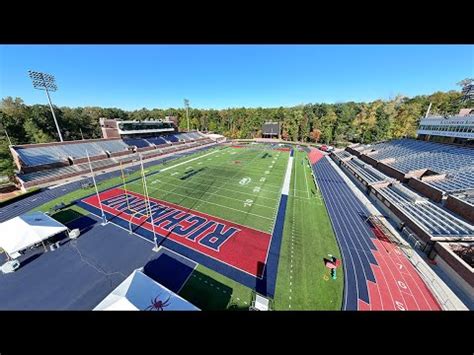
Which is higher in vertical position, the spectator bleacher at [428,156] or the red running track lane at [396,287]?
the spectator bleacher at [428,156]

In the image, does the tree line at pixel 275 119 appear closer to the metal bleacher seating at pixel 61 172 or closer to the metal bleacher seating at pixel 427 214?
the metal bleacher seating at pixel 61 172

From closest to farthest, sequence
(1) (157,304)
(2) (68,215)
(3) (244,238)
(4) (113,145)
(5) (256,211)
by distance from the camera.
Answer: (1) (157,304) < (3) (244,238) < (2) (68,215) < (5) (256,211) < (4) (113,145)

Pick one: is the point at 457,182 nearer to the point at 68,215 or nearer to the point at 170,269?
the point at 170,269

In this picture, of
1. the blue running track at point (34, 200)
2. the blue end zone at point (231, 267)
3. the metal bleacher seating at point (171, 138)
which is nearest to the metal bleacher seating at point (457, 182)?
the blue end zone at point (231, 267)

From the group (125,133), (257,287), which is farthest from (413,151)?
(125,133)

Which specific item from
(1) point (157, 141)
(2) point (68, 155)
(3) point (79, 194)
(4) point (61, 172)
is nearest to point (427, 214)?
(3) point (79, 194)
